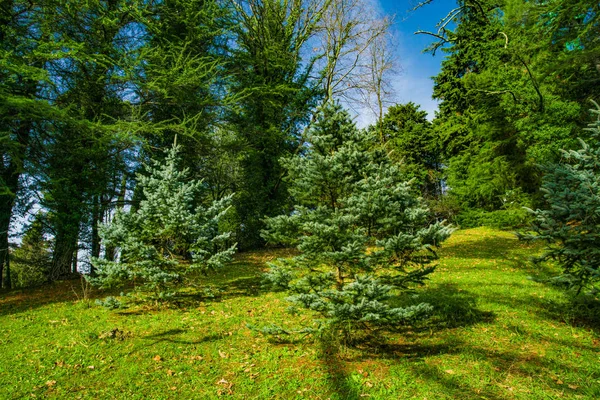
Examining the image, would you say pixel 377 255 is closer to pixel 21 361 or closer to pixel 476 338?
pixel 476 338

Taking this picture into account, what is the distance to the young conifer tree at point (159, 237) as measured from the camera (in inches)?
248

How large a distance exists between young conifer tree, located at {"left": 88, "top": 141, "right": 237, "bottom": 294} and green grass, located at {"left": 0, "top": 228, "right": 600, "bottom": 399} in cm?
83

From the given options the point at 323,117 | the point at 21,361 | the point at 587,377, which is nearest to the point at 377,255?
the point at 323,117

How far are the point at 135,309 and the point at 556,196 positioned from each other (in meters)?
8.22

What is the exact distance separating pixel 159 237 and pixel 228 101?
242 inches

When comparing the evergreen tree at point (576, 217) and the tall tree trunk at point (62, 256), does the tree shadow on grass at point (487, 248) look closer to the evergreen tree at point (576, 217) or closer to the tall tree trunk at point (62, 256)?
the evergreen tree at point (576, 217)

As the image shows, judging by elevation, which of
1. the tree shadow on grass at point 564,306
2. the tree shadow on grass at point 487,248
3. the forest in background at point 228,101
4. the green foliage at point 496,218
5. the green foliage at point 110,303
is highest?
the forest in background at point 228,101

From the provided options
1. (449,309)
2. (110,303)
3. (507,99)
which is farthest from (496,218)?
(110,303)

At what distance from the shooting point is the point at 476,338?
493 centimetres

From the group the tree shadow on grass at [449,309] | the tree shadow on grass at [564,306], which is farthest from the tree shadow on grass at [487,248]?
the tree shadow on grass at [449,309]

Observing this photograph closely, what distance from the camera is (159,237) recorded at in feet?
22.4

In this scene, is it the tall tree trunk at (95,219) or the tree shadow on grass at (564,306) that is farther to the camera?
the tall tree trunk at (95,219)

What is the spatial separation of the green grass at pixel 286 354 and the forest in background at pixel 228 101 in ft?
7.70

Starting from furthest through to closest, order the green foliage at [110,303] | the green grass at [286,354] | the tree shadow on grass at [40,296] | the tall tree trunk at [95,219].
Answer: the tall tree trunk at [95,219] < the tree shadow on grass at [40,296] < the green foliage at [110,303] < the green grass at [286,354]
